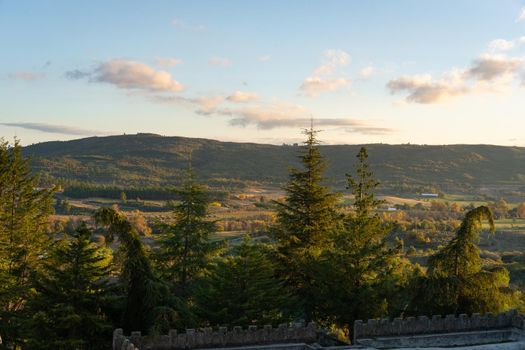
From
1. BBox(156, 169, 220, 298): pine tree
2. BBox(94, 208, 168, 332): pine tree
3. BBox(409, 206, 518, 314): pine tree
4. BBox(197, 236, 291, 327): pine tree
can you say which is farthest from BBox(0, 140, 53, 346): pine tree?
BBox(409, 206, 518, 314): pine tree

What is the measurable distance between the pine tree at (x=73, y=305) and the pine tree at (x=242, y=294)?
4868 millimetres

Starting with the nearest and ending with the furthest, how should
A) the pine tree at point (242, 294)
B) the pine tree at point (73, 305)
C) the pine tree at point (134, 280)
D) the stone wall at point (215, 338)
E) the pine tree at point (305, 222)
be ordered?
the stone wall at point (215, 338) → the pine tree at point (73, 305) → the pine tree at point (134, 280) → the pine tree at point (242, 294) → the pine tree at point (305, 222)

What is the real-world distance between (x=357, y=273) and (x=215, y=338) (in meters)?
9.37

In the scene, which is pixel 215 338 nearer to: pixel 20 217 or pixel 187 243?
pixel 187 243

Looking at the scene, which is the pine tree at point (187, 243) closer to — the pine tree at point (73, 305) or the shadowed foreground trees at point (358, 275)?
the pine tree at point (73, 305)

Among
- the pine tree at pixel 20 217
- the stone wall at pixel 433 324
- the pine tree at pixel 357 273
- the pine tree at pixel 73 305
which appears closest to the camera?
the pine tree at pixel 73 305

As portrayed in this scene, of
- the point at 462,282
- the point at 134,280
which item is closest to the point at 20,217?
the point at 134,280

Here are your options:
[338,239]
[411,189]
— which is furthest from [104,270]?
[411,189]

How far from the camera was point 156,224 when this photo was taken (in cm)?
2673

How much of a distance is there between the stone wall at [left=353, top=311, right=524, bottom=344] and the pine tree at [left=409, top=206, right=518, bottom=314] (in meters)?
1.94

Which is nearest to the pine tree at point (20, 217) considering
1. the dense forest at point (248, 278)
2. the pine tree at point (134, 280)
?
the dense forest at point (248, 278)

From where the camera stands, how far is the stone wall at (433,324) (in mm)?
19719

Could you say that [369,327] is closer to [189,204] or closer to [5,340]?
[189,204]

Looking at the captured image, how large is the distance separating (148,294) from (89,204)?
116383 millimetres
